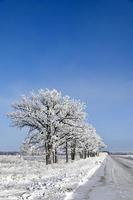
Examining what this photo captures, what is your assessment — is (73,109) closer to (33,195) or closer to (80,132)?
(80,132)

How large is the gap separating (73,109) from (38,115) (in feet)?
14.5

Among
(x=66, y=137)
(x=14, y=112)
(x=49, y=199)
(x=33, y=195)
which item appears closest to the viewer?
(x=49, y=199)

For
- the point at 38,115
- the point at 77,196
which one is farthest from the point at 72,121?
the point at 77,196

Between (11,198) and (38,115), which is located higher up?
(38,115)

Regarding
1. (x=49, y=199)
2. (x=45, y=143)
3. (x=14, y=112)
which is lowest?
(x=49, y=199)

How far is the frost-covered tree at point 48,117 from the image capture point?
45.9 meters

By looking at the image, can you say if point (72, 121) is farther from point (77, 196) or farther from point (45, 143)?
point (77, 196)

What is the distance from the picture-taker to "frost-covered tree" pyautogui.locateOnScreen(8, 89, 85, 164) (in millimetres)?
45906

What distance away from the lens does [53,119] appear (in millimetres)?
46438

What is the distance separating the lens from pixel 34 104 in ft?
153

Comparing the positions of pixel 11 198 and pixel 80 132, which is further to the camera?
pixel 80 132

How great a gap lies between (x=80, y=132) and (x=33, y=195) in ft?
121

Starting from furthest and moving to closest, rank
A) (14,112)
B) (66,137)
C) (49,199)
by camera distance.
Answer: (66,137)
(14,112)
(49,199)

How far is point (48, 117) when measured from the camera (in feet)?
152
